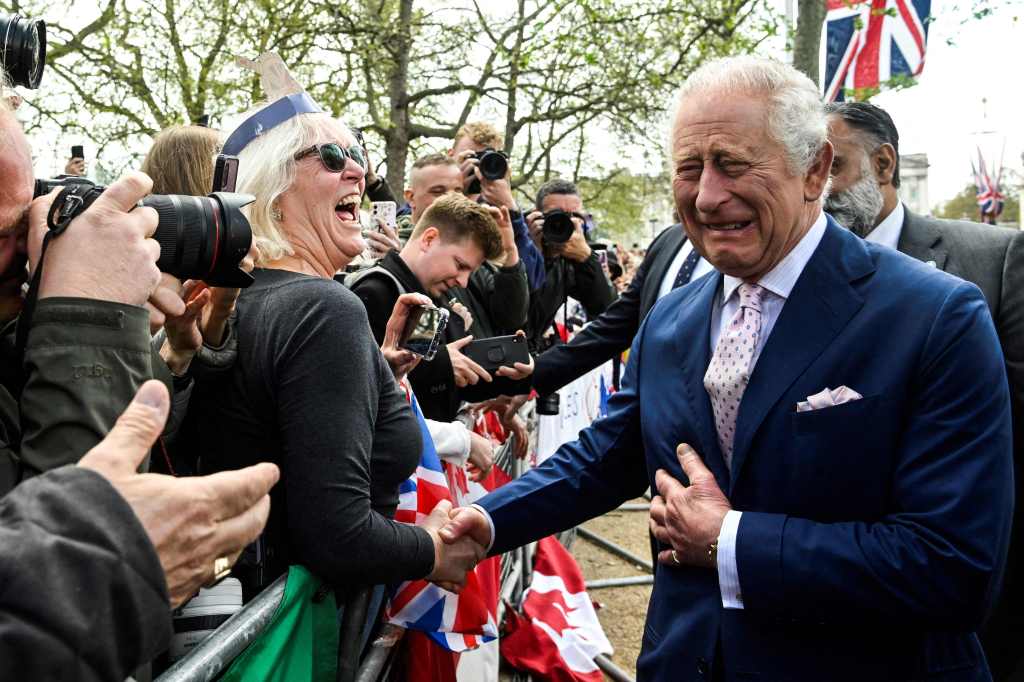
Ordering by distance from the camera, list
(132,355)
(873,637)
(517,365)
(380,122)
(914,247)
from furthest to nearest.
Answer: (380,122)
(517,365)
(914,247)
(873,637)
(132,355)

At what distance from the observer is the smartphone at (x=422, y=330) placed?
2.71 meters

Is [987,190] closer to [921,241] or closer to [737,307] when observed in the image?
[921,241]

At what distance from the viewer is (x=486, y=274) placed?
4.77 metres

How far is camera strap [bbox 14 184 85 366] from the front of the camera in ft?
4.26

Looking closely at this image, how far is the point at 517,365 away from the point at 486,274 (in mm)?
1290

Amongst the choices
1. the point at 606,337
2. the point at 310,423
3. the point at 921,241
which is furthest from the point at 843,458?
the point at 606,337

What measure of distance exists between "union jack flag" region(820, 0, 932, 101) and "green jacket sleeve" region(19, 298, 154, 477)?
544cm

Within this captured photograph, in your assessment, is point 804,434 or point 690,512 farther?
point 690,512

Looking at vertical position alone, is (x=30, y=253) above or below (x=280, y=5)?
below

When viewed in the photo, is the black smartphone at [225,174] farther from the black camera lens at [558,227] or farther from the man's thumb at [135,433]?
the black camera lens at [558,227]

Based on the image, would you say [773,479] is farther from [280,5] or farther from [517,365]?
[280,5]

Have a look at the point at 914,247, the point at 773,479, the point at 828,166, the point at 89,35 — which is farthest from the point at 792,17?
the point at 89,35

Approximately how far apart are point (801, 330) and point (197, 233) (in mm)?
1290

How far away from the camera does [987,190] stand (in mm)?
26297
